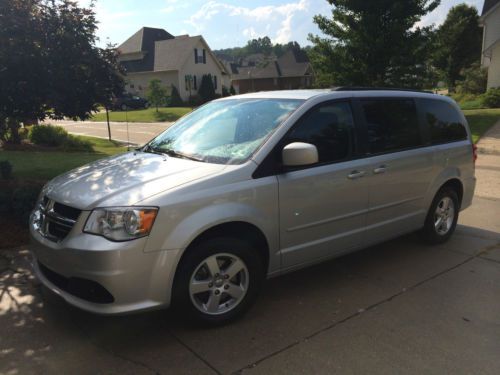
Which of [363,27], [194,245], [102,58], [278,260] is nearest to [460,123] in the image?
[278,260]

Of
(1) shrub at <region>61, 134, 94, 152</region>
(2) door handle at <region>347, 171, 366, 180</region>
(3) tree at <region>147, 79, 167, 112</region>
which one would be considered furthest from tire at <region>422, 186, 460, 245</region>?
(3) tree at <region>147, 79, 167, 112</region>

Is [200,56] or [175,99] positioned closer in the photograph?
[175,99]

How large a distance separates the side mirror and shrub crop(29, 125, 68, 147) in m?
12.2

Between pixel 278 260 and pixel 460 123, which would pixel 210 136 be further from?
pixel 460 123

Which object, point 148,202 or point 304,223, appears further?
point 304,223

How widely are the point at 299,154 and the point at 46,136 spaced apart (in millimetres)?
12662

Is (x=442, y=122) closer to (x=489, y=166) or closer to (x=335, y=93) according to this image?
(x=335, y=93)

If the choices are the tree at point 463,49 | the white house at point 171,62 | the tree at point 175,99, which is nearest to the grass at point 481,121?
the tree at point 463,49

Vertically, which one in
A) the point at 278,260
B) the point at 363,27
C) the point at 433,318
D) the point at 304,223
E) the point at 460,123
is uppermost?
the point at 363,27

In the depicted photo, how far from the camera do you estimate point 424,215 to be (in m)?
5.09

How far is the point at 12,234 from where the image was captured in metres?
5.39

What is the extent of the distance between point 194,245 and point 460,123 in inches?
153

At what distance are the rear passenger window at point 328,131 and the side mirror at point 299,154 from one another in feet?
0.75

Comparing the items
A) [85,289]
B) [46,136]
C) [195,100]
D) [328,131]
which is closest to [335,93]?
[328,131]
